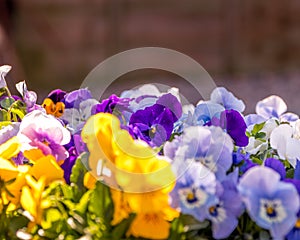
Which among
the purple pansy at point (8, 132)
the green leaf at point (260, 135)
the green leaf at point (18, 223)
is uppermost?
→ the purple pansy at point (8, 132)

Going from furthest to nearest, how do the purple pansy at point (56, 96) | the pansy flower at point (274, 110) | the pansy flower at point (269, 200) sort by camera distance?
the pansy flower at point (274, 110)
the purple pansy at point (56, 96)
the pansy flower at point (269, 200)

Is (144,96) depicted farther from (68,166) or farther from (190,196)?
(190,196)

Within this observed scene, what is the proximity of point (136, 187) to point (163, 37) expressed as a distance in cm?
738

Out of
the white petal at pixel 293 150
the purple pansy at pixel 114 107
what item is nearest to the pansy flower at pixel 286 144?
the white petal at pixel 293 150

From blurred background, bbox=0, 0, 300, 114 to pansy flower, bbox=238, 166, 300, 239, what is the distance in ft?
20.9

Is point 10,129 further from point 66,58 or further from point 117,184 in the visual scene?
point 66,58

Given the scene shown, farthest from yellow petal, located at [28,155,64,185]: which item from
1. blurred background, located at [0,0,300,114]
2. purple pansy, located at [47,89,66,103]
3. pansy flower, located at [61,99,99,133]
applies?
blurred background, located at [0,0,300,114]

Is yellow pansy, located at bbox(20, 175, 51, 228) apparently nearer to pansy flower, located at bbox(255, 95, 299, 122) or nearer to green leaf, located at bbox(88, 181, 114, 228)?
green leaf, located at bbox(88, 181, 114, 228)

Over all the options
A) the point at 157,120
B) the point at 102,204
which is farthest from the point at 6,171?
the point at 157,120

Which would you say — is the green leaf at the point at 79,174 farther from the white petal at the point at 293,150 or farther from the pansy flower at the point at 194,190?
the white petal at the point at 293,150

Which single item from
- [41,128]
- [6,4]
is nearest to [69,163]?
[41,128]

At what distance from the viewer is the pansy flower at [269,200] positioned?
2.86 feet

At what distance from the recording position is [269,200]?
880 millimetres

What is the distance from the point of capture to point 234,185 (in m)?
0.90
